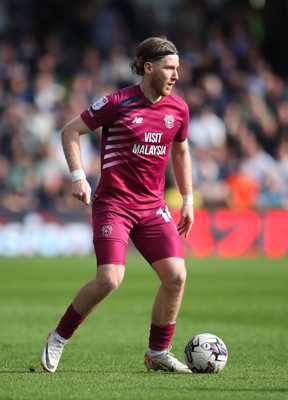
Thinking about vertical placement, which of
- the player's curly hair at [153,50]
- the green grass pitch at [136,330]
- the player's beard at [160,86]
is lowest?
the green grass pitch at [136,330]

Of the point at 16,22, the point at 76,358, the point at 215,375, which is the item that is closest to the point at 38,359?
the point at 76,358

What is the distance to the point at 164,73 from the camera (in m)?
7.38

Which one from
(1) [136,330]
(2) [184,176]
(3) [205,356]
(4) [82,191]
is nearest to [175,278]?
(3) [205,356]

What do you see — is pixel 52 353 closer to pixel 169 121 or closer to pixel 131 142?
pixel 131 142

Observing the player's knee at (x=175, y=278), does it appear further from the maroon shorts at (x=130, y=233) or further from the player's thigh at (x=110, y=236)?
the player's thigh at (x=110, y=236)

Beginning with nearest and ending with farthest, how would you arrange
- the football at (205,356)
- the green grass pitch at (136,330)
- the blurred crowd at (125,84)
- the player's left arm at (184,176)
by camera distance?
the green grass pitch at (136,330)
the football at (205,356)
the player's left arm at (184,176)
the blurred crowd at (125,84)

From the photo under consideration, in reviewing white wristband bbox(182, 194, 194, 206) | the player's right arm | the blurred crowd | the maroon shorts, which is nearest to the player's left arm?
white wristband bbox(182, 194, 194, 206)

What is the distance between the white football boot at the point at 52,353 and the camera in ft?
24.1

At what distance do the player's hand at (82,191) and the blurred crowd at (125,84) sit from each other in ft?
43.2

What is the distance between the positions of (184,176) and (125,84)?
1593 cm

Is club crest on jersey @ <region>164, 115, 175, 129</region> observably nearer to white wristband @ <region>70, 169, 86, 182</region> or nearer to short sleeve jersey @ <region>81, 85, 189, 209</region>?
short sleeve jersey @ <region>81, 85, 189, 209</region>

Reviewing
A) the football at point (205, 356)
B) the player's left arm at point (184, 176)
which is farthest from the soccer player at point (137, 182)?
the player's left arm at point (184, 176)

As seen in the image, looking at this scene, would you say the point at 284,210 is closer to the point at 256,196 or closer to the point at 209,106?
the point at 256,196

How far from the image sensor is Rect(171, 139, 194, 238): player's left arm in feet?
25.7
